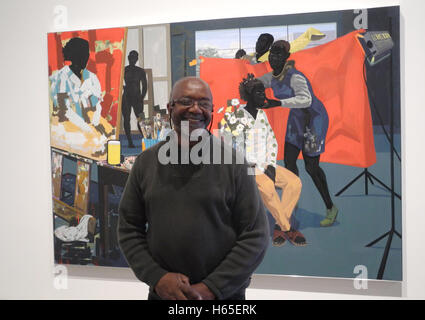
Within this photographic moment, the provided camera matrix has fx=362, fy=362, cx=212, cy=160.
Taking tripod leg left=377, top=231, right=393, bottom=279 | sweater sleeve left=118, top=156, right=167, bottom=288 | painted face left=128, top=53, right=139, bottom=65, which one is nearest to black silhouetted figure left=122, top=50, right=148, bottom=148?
painted face left=128, top=53, right=139, bottom=65

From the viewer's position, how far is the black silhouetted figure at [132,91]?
2068 mm

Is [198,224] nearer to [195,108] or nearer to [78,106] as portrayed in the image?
[195,108]

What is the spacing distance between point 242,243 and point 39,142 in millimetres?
1670

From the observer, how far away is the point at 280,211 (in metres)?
1.96

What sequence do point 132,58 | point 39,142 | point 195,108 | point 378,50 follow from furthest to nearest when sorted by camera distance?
point 39,142 < point 132,58 < point 378,50 < point 195,108

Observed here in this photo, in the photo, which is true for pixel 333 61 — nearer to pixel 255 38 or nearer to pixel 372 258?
pixel 255 38

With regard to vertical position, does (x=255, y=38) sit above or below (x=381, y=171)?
above

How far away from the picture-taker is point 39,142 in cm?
225

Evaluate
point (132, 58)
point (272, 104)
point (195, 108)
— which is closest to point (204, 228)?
point (195, 108)

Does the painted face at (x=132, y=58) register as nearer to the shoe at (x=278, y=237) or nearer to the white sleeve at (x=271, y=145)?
the white sleeve at (x=271, y=145)

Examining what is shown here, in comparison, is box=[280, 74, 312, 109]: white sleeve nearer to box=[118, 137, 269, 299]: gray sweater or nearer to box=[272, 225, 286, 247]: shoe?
box=[272, 225, 286, 247]: shoe

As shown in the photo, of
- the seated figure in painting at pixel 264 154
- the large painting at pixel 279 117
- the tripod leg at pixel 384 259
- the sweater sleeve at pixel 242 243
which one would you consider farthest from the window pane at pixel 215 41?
the tripod leg at pixel 384 259

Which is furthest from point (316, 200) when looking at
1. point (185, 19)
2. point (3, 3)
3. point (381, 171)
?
point (3, 3)
